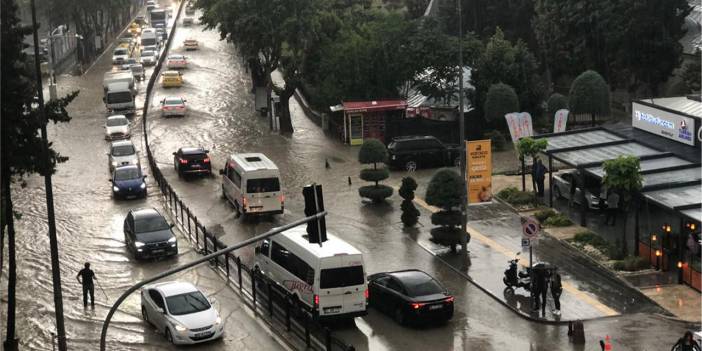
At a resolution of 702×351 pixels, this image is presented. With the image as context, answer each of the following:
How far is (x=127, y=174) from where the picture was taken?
179 ft

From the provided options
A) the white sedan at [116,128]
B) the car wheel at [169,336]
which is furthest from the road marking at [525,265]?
the white sedan at [116,128]

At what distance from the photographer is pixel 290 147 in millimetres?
67188

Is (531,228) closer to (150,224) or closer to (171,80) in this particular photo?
(150,224)

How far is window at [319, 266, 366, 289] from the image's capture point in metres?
34.4

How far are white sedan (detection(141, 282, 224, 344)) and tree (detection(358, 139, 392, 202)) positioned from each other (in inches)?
698

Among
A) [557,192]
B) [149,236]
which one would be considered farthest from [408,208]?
[149,236]

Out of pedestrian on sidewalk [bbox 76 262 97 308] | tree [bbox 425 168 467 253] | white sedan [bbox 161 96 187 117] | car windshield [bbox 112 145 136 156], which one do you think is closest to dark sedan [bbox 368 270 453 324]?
tree [bbox 425 168 467 253]

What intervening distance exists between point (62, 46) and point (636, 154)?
73.8m

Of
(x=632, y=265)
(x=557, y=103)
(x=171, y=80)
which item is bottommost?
(x=632, y=265)

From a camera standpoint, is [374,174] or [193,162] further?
[193,162]

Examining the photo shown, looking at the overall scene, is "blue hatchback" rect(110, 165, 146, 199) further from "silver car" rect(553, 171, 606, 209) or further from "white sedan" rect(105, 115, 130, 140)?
"silver car" rect(553, 171, 606, 209)

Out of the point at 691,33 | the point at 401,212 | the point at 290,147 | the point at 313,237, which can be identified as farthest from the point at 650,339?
the point at 691,33

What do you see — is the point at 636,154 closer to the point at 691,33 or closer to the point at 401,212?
the point at 401,212

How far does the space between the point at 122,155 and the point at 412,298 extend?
28756 mm
